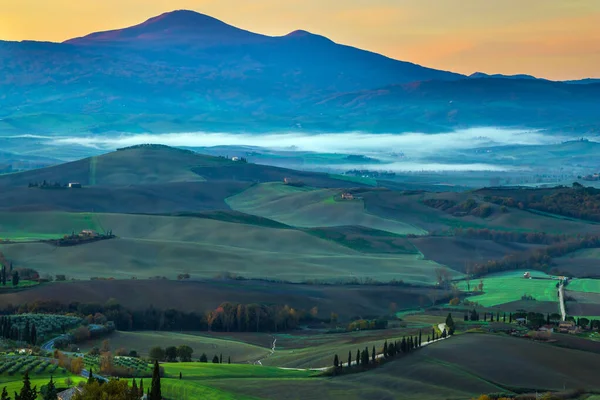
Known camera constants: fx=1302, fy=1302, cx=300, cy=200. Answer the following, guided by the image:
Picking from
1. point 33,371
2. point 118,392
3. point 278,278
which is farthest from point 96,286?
point 118,392

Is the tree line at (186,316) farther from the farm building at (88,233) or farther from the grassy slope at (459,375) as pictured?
the farm building at (88,233)

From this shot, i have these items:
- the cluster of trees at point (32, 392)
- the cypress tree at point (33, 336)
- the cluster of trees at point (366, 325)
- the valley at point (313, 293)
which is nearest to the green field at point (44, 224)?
the valley at point (313, 293)

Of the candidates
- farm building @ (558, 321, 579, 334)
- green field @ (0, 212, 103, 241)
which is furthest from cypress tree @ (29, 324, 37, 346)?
green field @ (0, 212, 103, 241)

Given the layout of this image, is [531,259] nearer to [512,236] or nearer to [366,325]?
[512,236]

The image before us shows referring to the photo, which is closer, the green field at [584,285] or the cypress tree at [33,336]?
the cypress tree at [33,336]

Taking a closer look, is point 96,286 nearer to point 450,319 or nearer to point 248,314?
point 248,314
